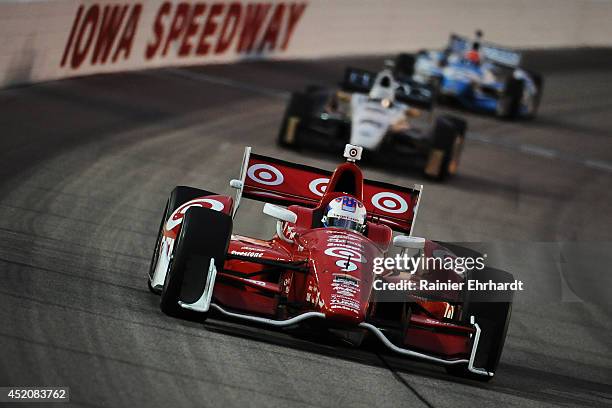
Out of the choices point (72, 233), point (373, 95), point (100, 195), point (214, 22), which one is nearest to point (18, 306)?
point (72, 233)

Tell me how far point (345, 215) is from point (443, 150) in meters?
10.7

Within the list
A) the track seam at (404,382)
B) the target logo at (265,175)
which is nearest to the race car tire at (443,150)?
the target logo at (265,175)

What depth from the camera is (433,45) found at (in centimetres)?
4134

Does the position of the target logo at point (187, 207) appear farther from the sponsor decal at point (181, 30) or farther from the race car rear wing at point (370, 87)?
the sponsor decal at point (181, 30)

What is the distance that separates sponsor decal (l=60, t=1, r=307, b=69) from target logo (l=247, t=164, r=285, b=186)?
40.0ft

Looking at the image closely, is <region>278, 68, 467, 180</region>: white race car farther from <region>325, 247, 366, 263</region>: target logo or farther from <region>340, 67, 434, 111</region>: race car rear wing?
<region>325, 247, 366, 263</region>: target logo

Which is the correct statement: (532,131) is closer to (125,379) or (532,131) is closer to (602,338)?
(602,338)

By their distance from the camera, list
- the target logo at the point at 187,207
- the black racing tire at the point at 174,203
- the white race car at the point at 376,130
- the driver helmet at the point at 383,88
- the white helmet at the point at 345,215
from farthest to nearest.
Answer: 1. the driver helmet at the point at 383,88
2. the white race car at the point at 376,130
3. the black racing tire at the point at 174,203
4. the target logo at the point at 187,207
5. the white helmet at the point at 345,215

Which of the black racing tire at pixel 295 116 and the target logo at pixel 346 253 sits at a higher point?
the black racing tire at pixel 295 116

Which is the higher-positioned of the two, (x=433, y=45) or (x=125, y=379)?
(x=433, y=45)

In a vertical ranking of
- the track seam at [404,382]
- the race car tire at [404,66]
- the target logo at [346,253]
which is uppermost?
the race car tire at [404,66]

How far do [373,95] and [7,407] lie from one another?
51.9ft

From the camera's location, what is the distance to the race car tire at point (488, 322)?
11.0 metres

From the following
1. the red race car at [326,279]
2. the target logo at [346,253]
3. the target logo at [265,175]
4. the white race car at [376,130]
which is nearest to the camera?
the red race car at [326,279]
